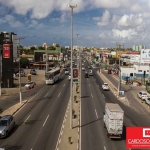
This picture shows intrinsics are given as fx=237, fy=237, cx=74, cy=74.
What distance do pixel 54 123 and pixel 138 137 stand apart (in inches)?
592

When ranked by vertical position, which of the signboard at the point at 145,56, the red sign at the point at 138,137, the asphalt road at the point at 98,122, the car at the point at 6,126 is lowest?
the asphalt road at the point at 98,122

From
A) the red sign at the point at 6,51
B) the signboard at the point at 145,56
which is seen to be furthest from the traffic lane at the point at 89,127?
the signboard at the point at 145,56

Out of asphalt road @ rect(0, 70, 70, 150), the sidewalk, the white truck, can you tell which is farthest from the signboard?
the white truck

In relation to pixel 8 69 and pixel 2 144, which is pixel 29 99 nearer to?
pixel 8 69

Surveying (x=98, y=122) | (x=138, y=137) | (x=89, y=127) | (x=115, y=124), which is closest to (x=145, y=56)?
(x=98, y=122)

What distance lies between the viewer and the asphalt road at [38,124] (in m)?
21.3

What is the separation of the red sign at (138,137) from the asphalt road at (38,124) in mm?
8594

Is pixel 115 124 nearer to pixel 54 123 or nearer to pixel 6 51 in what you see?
pixel 54 123

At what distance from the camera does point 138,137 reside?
14000 mm

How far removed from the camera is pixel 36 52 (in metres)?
132

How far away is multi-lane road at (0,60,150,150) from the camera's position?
70.3 ft

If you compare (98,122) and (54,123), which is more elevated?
(54,123)

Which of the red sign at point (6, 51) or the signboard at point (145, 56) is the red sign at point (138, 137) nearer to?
the red sign at point (6, 51)

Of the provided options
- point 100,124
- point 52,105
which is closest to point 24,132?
point 100,124
